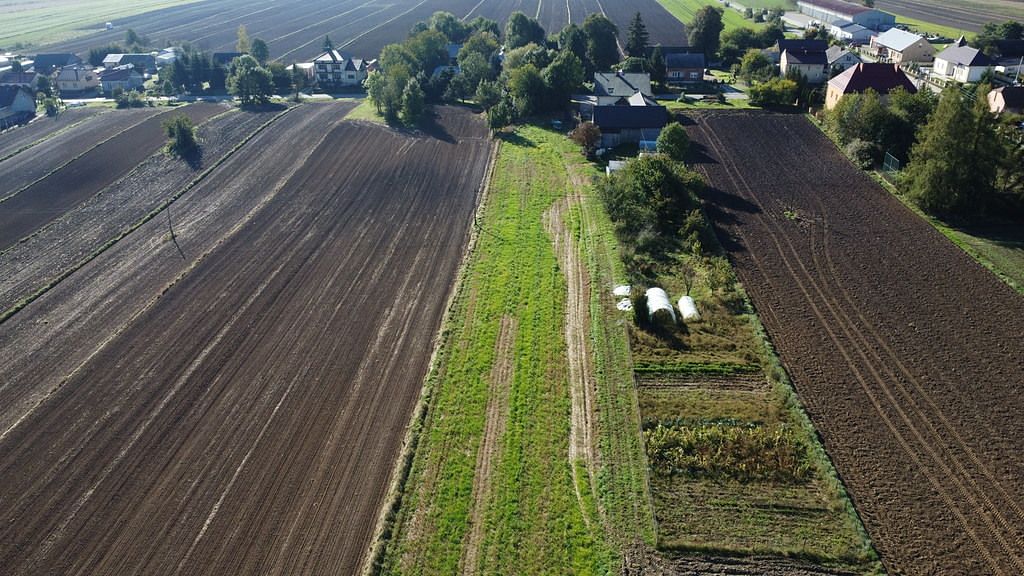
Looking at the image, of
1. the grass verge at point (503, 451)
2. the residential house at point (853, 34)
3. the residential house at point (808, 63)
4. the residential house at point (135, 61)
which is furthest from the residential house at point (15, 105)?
the residential house at point (853, 34)

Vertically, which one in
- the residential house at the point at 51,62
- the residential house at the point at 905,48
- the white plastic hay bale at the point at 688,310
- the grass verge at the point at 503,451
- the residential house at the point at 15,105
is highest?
the residential house at the point at 905,48

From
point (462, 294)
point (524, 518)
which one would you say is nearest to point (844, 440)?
point (524, 518)

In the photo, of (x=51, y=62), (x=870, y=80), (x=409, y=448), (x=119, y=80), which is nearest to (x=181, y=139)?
(x=119, y=80)

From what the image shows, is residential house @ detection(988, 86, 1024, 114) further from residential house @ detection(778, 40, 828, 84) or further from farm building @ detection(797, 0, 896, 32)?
farm building @ detection(797, 0, 896, 32)

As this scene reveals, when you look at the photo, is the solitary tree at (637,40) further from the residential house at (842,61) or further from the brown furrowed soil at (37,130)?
the brown furrowed soil at (37,130)

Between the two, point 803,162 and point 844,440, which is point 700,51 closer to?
point 803,162

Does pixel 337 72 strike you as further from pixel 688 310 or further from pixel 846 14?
pixel 846 14
